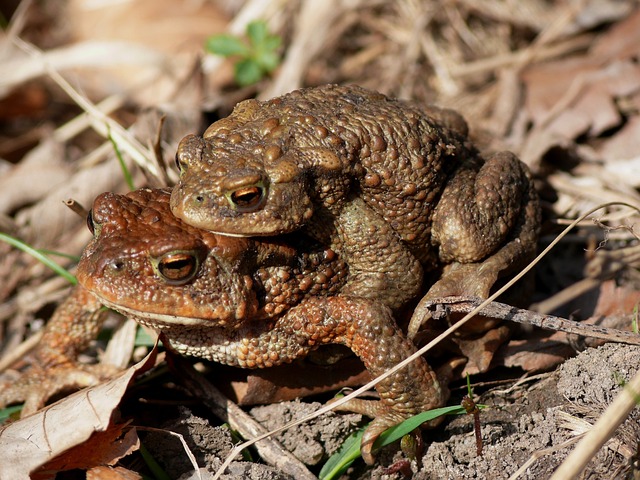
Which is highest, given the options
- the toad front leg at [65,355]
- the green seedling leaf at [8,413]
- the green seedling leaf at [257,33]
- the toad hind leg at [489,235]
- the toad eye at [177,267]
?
the green seedling leaf at [257,33]

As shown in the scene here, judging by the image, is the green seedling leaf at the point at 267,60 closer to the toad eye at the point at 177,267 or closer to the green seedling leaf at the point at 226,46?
the green seedling leaf at the point at 226,46

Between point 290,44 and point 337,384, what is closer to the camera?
point 337,384

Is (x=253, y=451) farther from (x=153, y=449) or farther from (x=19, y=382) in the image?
(x=19, y=382)

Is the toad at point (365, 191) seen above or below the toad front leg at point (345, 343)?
above

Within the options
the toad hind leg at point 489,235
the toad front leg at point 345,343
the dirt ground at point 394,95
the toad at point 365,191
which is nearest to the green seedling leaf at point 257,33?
the dirt ground at point 394,95

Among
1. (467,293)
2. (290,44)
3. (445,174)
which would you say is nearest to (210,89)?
(290,44)

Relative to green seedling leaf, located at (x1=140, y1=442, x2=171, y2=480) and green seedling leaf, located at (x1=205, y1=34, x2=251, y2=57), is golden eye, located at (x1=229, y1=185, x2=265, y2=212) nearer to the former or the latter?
green seedling leaf, located at (x1=140, y1=442, x2=171, y2=480)

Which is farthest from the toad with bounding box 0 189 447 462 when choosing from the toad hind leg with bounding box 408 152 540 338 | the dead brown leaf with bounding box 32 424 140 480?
the dead brown leaf with bounding box 32 424 140 480

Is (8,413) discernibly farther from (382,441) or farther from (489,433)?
(489,433)
